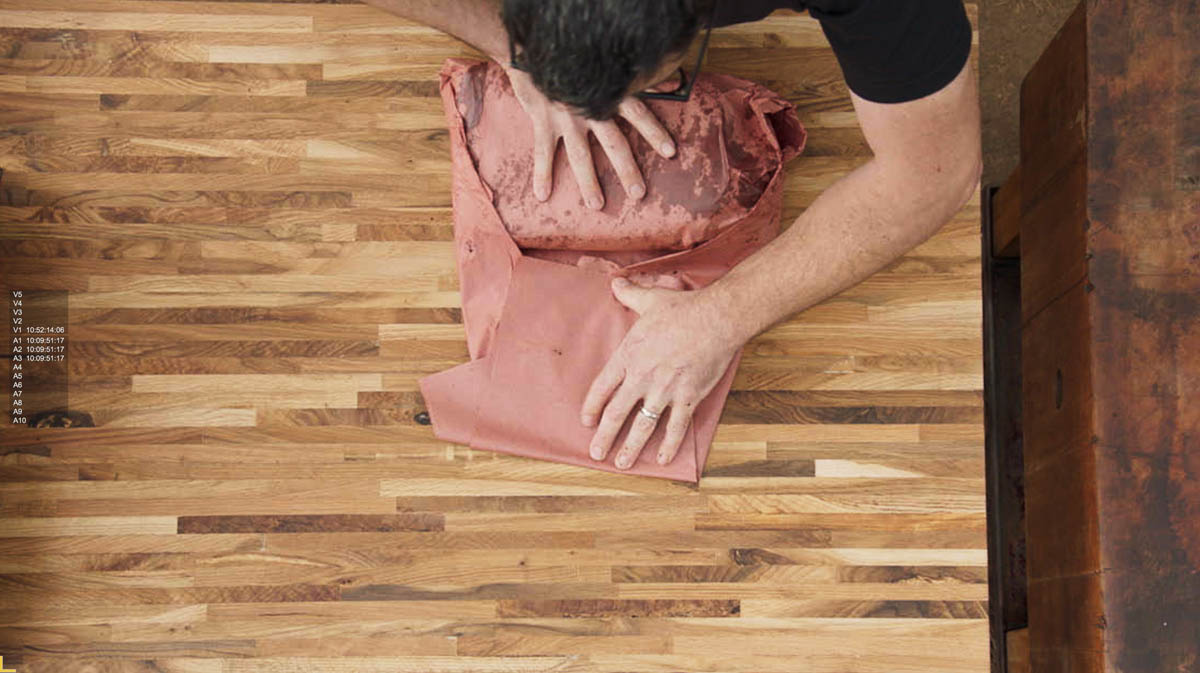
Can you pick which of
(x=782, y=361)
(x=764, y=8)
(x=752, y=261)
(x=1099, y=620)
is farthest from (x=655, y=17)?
(x=1099, y=620)

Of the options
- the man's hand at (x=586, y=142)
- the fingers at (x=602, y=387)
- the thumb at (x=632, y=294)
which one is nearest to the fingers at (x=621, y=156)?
the man's hand at (x=586, y=142)

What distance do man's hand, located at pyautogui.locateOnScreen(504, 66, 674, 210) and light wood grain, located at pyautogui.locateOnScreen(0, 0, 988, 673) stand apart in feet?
0.59

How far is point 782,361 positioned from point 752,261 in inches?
7.4

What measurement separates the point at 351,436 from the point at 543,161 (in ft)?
1.47

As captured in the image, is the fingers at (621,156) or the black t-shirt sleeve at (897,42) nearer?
the black t-shirt sleeve at (897,42)

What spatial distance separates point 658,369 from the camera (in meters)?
1.10

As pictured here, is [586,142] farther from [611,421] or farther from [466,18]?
[611,421]

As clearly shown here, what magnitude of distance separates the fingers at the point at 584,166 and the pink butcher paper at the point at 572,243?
0.05 ft

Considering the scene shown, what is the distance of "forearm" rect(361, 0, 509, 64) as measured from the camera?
1.09 meters

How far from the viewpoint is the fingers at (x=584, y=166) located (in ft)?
3.66

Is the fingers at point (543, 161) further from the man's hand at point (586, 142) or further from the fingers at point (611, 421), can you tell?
the fingers at point (611, 421)

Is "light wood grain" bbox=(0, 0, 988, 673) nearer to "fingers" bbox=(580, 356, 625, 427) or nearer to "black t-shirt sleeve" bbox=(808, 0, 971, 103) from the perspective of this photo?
"fingers" bbox=(580, 356, 625, 427)
